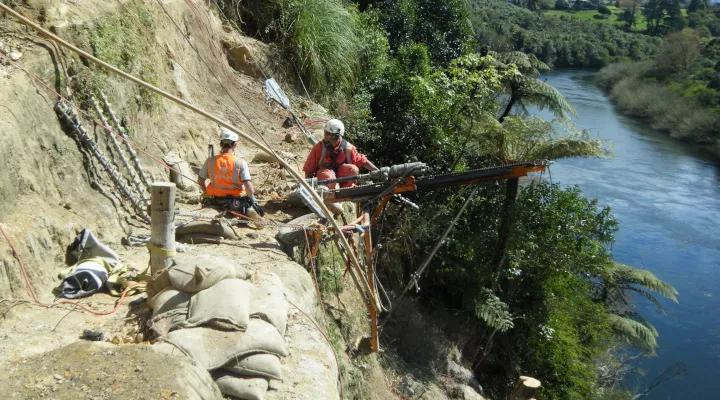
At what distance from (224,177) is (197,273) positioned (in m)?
2.62

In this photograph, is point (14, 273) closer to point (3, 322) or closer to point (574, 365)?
point (3, 322)

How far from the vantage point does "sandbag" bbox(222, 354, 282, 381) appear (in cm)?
443

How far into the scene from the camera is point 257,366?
454 centimetres

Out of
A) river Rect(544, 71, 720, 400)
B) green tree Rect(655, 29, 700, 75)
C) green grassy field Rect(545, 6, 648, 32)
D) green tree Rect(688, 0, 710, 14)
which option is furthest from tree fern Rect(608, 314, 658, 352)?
green tree Rect(688, 0, 710, 14)

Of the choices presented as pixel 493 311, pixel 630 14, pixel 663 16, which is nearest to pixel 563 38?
pixel 663 16

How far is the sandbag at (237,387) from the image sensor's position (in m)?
4.34

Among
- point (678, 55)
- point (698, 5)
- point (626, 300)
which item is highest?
point (698, 5)

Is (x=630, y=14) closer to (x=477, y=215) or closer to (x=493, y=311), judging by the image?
(x=477, y=215)

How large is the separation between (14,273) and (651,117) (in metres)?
39.5

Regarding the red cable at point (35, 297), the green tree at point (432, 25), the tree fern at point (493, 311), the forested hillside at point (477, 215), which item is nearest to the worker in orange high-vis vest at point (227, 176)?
the red cable at point (35, 297)

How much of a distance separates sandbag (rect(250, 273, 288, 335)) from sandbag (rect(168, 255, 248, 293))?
10.4 inches

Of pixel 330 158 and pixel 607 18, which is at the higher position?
pixel 607 18

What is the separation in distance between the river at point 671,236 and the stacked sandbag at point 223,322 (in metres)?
13.5

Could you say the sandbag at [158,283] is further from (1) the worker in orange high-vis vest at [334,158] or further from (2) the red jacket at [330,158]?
(2) the red jacket at [330,158]
